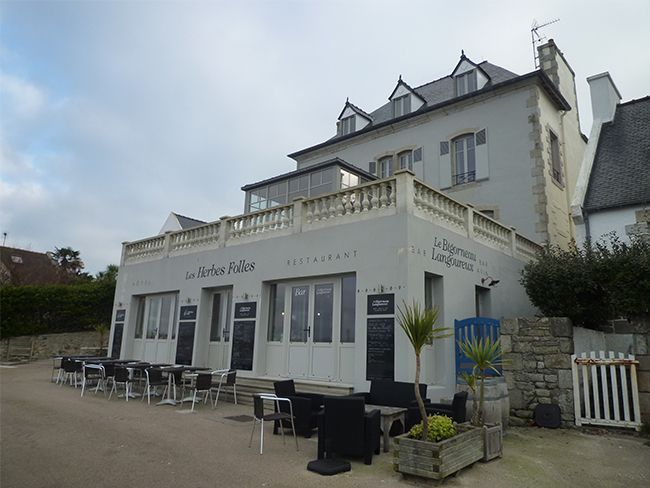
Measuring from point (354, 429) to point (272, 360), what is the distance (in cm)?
518

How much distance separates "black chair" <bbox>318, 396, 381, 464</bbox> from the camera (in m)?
5.12

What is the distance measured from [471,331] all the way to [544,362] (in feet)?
4.31

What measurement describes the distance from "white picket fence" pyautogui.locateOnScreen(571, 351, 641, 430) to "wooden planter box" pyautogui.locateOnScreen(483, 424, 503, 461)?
8.65 feet

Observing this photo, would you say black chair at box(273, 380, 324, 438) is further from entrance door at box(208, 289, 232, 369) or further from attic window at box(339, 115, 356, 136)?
attic window at box(339, 115, 356, 136)

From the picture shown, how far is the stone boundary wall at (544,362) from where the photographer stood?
23.3 ft

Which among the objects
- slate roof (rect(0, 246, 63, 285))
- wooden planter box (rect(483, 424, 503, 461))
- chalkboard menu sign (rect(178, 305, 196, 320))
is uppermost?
slate roof (rect(0, 246, 63, 285))

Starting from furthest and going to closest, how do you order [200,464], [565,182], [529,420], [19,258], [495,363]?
1. [19,258]
2. [565,182]
3. [495,363]
4. [529,420]
5. [200,464]

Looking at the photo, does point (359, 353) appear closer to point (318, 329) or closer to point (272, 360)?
point (318, 329)

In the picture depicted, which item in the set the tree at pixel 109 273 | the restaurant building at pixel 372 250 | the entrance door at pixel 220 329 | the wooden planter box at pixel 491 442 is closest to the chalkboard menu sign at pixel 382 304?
the restaurant building at pixel 372 250

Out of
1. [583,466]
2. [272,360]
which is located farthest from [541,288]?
[272,360]

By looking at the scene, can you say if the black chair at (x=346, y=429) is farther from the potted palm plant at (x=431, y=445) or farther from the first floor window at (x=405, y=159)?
the first floor window at (x=405, y=159)

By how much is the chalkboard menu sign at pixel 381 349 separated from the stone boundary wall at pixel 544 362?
6.38 feet

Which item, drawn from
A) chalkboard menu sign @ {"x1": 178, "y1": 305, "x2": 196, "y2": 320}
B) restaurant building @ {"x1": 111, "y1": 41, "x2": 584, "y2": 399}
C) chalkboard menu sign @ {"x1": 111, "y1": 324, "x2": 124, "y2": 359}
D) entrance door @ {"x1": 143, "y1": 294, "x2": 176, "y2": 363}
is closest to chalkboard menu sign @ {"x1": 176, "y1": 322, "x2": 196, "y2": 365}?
restaurant building @ {"x1": 111, "y1": 41, "x2": 584, "y2": 399}

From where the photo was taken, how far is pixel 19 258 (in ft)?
113
